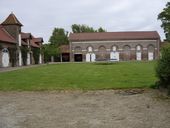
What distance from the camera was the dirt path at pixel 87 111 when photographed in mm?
8102

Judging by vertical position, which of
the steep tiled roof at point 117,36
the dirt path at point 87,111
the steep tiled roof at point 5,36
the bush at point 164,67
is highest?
the steep tiled roof at point 117,36

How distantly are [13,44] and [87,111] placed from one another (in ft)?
134

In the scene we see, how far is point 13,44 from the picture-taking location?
161ft

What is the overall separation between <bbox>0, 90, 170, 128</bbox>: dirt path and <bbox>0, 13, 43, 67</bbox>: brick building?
107ft

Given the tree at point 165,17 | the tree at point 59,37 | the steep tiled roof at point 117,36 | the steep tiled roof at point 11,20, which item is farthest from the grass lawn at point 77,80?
the tree at point 59,37

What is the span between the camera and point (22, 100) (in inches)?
482

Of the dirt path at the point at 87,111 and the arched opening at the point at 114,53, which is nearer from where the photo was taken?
the dirt path at the point at 87,111

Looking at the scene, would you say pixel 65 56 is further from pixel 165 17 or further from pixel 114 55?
pixel 165 17

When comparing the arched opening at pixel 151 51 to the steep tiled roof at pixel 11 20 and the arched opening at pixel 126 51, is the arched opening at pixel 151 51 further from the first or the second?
the steep tiled roof at pixel 11 20

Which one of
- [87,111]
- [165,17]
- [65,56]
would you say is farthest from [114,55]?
[87,111]

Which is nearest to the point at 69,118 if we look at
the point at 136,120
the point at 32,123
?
the point at 32,123

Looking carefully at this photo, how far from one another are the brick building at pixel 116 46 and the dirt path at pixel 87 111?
232ft

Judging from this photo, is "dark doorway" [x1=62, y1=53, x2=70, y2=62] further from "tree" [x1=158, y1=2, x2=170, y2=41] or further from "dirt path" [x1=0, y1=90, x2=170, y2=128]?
"dirt path" [x1=0, y1=90, x2=170, y2=128]

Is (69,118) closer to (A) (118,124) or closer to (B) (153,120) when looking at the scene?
(A) (118,124)
